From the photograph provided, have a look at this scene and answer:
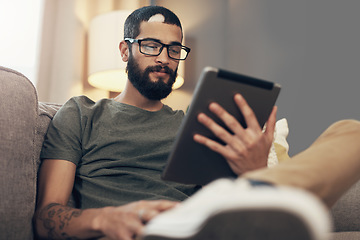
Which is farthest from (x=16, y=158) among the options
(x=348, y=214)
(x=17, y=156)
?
(x=348, y=214)

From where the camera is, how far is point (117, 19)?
2.09 metres

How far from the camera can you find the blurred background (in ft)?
5.95

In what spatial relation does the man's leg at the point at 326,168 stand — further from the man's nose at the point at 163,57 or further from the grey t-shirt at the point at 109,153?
the man's nose at the point at 163,57

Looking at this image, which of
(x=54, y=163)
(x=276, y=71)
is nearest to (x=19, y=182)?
(x=54, y=163)

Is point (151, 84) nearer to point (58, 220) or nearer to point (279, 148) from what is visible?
point (279, 148)

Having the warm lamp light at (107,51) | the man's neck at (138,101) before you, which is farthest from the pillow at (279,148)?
the warm lamp light at (107,51)

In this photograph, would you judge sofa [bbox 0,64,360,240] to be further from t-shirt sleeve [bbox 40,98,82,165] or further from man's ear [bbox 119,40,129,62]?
man's ear [bbox 119,40,129,62]

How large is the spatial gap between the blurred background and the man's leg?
110 centimetres

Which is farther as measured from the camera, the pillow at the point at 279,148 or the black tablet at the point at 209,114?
the pillow at the point at 279,148

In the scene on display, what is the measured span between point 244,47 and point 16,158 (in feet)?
6.17

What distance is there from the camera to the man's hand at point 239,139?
0.80 m

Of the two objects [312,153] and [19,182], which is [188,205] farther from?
[19,182]

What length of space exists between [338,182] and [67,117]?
0.80 meters

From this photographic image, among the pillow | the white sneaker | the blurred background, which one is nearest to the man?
the white sneaker
